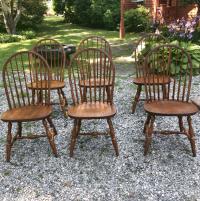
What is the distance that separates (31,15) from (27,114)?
12.0m

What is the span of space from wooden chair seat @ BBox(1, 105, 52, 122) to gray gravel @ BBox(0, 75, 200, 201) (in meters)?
0.45

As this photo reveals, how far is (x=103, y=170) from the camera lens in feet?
10.2

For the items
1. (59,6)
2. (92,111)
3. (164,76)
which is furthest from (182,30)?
(59,6)

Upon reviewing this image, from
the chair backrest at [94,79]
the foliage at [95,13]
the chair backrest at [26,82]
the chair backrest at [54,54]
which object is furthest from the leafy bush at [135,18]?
the chair backrest at [94,79]

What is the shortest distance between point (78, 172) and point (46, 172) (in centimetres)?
30

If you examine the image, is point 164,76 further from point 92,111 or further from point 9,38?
point 9,38

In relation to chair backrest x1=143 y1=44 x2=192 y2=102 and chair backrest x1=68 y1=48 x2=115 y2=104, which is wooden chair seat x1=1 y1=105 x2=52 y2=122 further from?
chair backrest x1=143 y1=44 x2=192 y2=102

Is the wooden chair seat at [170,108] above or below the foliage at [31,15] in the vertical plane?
below

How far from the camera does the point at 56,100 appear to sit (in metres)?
5.07

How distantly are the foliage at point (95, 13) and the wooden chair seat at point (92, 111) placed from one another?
10.8 metres

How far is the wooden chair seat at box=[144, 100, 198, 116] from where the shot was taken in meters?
3.16

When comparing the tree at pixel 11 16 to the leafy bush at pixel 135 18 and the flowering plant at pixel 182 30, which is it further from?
the flowering plant at pixel 182 30

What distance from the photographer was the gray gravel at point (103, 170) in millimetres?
2781

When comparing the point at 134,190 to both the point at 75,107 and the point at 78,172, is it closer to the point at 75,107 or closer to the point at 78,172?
the point at 78,172
